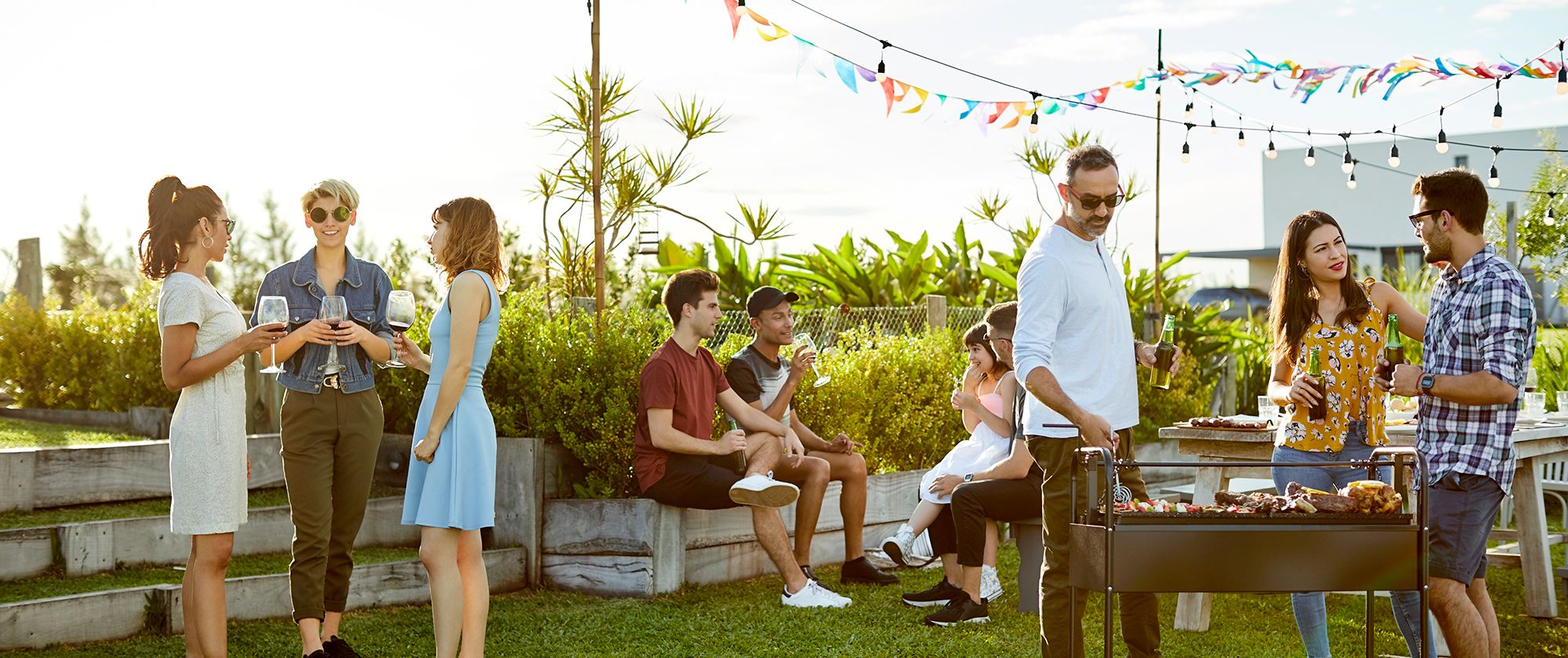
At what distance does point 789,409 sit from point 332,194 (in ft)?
9.12

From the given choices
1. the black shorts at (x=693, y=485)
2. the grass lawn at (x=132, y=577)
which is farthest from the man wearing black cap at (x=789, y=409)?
the grass lawn at (x=132, y=577)

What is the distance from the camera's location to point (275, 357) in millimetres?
4230

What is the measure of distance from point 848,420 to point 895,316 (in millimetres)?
2722

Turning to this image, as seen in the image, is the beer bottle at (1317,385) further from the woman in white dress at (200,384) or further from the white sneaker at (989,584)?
the woman in white dress at (200,384)

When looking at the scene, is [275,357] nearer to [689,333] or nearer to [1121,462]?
[689,333]

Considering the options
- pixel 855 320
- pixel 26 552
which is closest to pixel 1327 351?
pixel 26 552

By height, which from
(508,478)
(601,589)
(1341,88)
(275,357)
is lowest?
(601,589)

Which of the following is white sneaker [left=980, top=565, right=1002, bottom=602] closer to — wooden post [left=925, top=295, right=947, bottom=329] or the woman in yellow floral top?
the woman in yellow floral top

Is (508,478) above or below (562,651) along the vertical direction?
above

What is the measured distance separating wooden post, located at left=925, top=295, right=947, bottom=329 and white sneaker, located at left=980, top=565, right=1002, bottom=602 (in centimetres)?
379

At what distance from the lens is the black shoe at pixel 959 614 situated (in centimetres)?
559

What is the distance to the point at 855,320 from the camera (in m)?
10.2

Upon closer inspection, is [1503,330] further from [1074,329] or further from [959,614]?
[959,614]

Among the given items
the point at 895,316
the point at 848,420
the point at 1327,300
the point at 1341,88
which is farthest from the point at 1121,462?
the point at 1341,88
